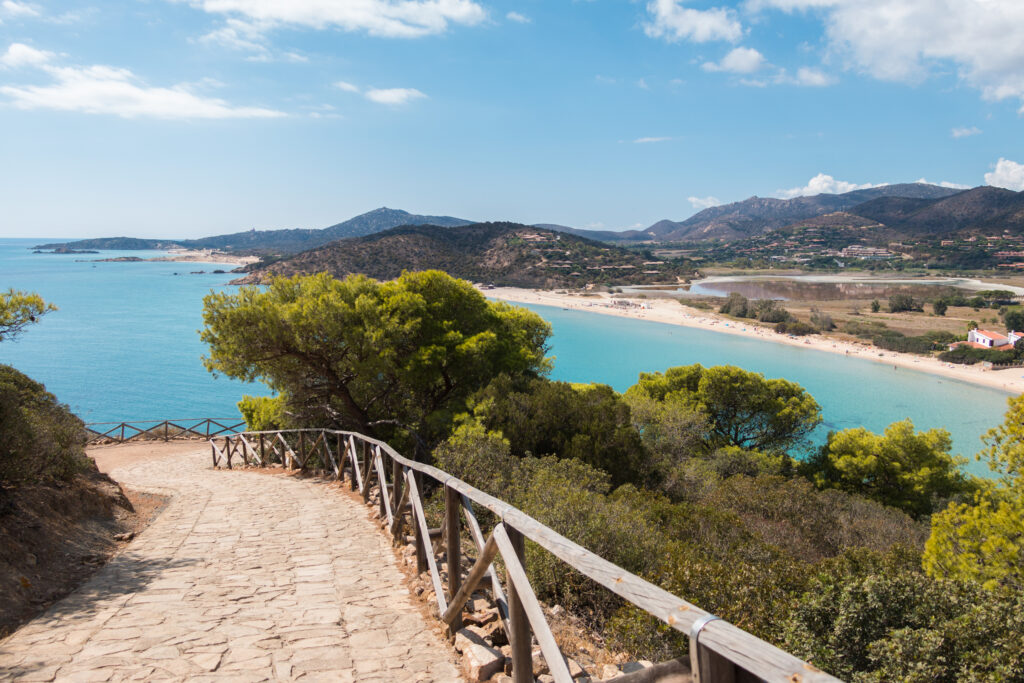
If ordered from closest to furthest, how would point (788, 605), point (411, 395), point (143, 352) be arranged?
point (788, 605), point (411, 395), point (143, 352)

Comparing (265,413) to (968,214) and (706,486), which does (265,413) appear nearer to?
(706,486)

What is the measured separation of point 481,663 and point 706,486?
11.9 meters

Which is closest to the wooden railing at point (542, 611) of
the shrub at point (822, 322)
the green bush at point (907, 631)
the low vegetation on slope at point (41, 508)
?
the green bush at point (907, 631)

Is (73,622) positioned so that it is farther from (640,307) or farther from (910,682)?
(640,307)

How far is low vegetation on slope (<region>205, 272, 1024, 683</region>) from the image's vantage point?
3619 millimetres

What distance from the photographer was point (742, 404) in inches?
862

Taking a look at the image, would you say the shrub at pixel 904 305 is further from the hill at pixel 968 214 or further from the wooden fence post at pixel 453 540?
the hill at pixel 968 214

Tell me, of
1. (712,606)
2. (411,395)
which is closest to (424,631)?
(712,606)

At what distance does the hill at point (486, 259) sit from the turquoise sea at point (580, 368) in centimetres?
2959

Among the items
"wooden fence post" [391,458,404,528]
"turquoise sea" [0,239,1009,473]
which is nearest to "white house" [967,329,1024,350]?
"turquoise sea" [0,239,1009,473]

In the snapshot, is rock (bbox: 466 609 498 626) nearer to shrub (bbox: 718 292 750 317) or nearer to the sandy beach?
the sandy beach

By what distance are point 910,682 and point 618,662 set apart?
1.51 m

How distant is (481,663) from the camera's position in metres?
2.86

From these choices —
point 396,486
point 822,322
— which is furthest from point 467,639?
point 822,322
